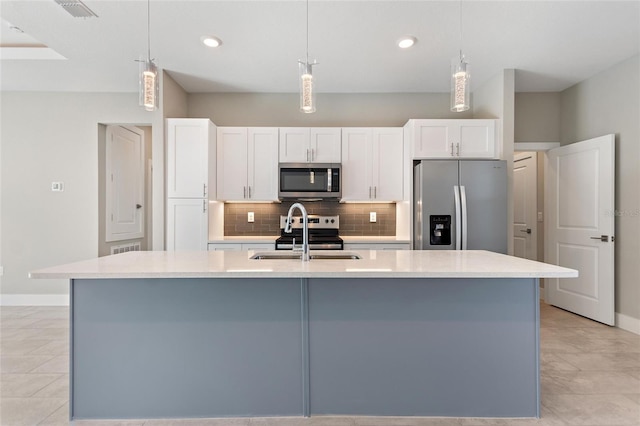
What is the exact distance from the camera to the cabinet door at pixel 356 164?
4.07 metres

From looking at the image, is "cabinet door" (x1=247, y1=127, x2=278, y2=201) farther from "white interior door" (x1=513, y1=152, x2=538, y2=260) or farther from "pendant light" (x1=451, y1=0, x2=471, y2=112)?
"white interior door" (x1=513, y1=152, x2=538, y2=260)

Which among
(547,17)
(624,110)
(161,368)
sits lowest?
(161,368)

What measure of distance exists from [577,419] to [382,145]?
301cm

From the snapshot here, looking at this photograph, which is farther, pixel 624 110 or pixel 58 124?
pixel 58 124

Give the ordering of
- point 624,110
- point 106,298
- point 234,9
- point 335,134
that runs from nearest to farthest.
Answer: point 106,298, point 234,9, point 624,110, point 335,134

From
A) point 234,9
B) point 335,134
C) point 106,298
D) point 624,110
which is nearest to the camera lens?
point 106,298

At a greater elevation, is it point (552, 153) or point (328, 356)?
point (552, 153)

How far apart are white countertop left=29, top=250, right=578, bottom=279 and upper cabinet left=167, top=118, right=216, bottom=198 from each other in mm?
1732

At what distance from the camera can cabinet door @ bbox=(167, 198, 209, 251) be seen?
375cm

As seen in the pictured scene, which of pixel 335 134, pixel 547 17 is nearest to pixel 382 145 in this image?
pixel 335 134

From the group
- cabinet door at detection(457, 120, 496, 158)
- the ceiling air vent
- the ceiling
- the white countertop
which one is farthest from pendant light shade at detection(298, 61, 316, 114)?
cabinet door at detection(457, 120, 496, 158)

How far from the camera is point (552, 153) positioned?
13.8 feet

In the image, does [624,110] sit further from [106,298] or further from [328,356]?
[106,298]

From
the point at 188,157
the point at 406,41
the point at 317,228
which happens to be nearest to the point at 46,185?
the point at 188,157
